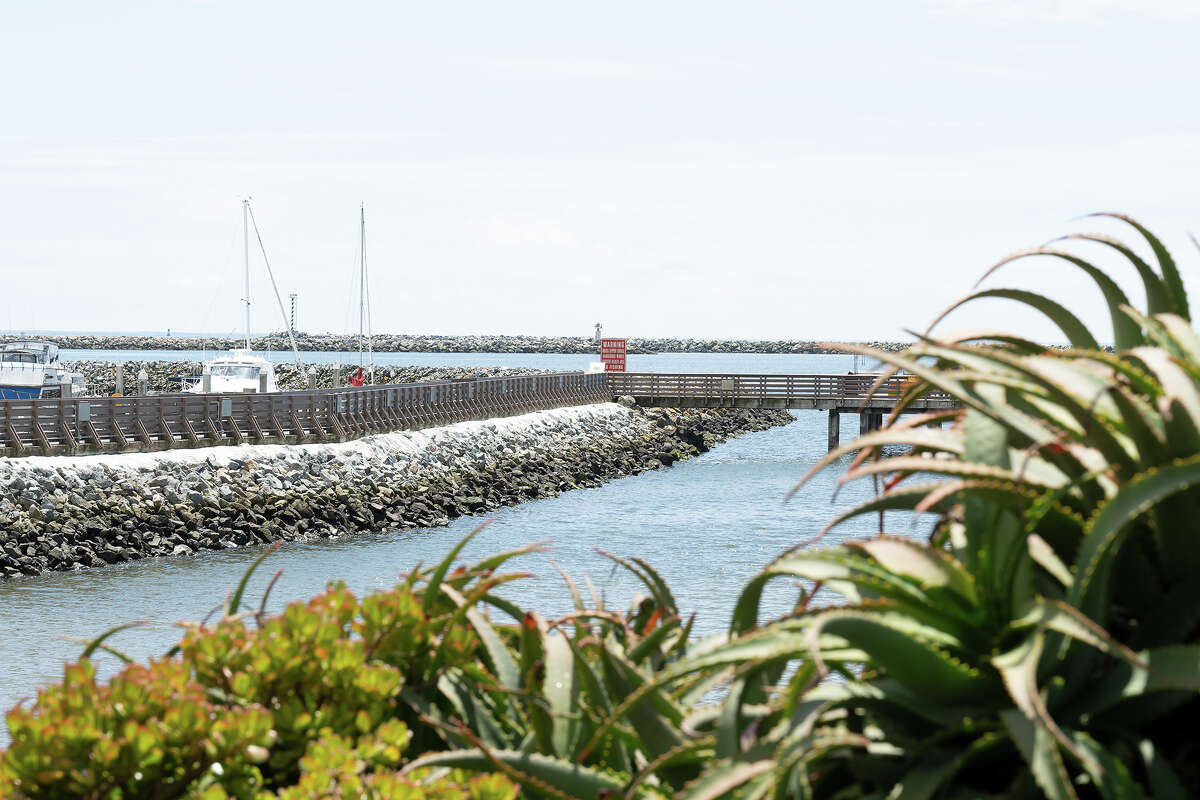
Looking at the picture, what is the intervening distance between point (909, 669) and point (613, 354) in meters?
61.1

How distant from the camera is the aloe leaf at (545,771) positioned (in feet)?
8.49

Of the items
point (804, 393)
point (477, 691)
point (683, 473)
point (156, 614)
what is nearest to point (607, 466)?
point (683, 473)

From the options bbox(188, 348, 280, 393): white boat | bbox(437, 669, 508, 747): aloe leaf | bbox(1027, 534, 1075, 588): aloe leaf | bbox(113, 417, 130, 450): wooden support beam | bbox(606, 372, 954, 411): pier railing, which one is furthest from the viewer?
bbox(606, 372, 954, 411): pier railing

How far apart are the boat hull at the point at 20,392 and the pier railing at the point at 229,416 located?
1008 cm

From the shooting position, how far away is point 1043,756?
193cm

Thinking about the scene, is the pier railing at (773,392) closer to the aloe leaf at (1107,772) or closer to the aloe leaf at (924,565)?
the aloe leaf at (924,565)

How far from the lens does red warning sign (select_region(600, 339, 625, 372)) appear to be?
62812mm

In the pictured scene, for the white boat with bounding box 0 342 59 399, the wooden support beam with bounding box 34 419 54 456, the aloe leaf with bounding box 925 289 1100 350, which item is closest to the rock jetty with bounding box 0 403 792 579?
the wooden support beam with bounding box 34 419 54 456

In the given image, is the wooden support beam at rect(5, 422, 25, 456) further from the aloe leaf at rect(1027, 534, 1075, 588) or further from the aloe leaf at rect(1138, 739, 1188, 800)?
the aloe leaf at rect(1138, 739, 1188, 800)

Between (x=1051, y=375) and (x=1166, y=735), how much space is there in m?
0.68

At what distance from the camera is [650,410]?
60.4m

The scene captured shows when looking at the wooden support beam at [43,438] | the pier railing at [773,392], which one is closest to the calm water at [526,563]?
the wooden support beam at [43,438]

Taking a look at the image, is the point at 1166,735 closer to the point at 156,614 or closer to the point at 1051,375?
the point at 1051,375

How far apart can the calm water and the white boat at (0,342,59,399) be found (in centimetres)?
1560
